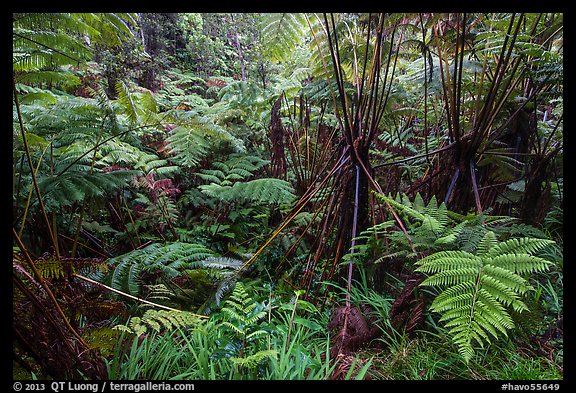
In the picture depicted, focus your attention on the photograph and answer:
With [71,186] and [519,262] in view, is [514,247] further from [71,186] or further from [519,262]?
[71,186]

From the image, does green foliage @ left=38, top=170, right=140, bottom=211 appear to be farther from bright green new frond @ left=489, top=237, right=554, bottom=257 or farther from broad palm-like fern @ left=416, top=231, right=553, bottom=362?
bright green new frond @ left=489, top=237, right=554, bottom=257

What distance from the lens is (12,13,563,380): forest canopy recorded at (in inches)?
40.2

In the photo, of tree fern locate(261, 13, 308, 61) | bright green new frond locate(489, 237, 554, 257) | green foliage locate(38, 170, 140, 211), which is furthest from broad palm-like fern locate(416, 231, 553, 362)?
tree fern locate(261, 13, 308, 61)

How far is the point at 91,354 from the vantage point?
1007 millimetres

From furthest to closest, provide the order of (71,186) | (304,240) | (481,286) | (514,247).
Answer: (304,240) → (71,186) → (514,247) → (481,286)

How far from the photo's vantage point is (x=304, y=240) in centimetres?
207

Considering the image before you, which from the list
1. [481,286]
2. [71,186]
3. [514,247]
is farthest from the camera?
[71,186]

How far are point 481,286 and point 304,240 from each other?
4.03ft

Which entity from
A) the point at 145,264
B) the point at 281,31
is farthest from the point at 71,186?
the point at 281,31

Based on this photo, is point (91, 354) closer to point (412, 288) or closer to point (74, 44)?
point (412, 288)

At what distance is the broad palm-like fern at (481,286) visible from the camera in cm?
87
